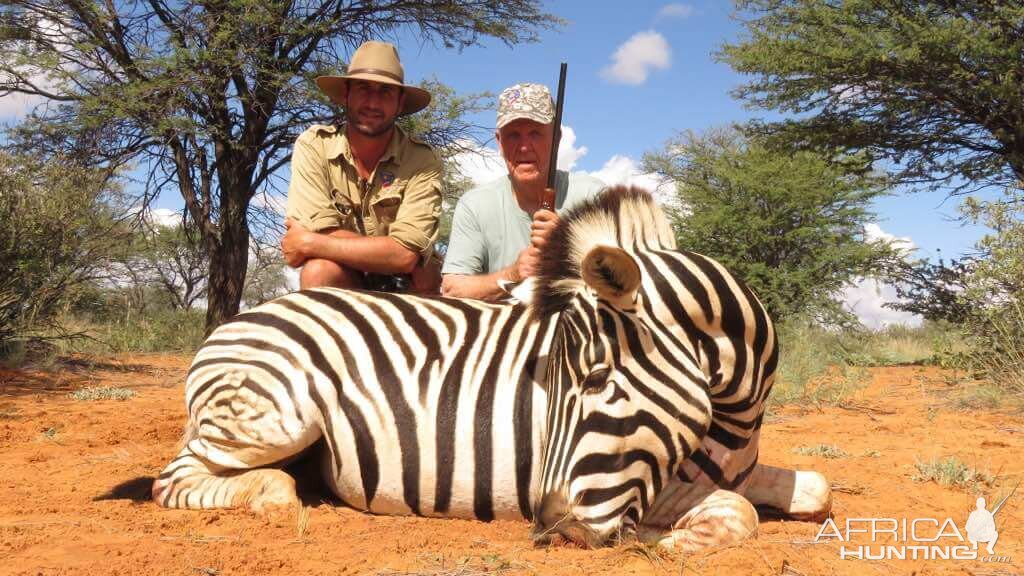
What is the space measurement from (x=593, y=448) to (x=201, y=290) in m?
26.2

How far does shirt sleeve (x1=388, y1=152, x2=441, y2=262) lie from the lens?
4.12 m

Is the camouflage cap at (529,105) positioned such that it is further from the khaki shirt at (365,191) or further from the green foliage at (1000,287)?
the green foliage at (1000,287)

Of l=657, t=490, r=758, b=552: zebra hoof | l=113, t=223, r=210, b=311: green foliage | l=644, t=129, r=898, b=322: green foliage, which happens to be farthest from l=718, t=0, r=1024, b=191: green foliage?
l=113, t=223, r=210, b=311: green foliage

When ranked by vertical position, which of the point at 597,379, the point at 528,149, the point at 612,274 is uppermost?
the point at 528,149

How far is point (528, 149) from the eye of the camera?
391cm

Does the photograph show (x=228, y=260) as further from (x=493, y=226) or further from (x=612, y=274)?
(x=612, y=274)

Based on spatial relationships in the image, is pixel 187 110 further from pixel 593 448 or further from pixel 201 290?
pixel 201 290

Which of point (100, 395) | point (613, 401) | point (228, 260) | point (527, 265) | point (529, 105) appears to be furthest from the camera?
point (228, 260)

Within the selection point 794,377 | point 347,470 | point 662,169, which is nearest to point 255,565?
point 347,470

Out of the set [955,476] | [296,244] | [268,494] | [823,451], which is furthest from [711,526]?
[296,244]

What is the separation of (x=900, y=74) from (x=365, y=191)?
945cm

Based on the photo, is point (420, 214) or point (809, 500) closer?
point (809, 500)

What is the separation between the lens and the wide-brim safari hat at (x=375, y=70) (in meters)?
4.30

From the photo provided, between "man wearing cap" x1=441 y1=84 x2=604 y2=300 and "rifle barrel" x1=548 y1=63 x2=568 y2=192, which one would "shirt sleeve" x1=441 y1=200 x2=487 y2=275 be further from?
"rifle barrel" x1=548 y1=63 x2=568 y2=192
